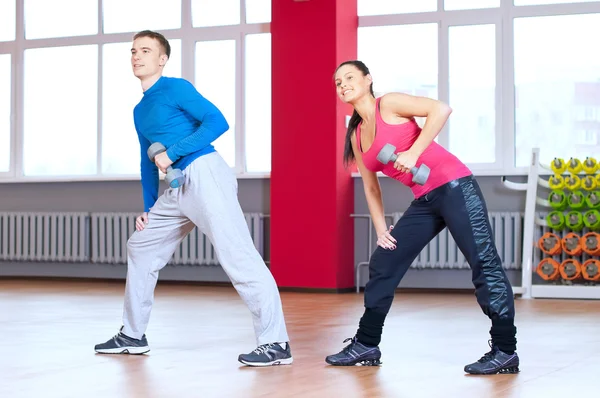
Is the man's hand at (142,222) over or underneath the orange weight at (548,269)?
over

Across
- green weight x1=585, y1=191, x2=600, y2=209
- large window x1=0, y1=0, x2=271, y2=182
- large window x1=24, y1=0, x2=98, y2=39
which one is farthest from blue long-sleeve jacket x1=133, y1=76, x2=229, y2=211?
large window x1=24, y1=0, x2=98, y2=39

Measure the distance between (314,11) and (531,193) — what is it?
2461 mm

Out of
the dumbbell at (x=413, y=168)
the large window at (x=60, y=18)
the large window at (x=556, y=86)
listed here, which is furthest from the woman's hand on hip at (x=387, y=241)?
the large window at (x=60, y=18)

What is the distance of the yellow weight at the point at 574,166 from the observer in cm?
772

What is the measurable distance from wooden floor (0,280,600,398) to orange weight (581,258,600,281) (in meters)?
0.47

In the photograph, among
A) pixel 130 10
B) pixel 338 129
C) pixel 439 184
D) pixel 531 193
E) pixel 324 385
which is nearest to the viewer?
pixel 324 385

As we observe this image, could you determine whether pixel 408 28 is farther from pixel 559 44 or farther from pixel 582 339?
pixel 582 339

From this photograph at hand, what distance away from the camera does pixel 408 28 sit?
891cm

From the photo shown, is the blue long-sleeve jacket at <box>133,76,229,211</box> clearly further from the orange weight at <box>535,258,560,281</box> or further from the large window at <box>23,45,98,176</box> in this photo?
the large window at <box>23,45,98,176</box>

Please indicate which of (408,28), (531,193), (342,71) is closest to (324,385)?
(342,71)

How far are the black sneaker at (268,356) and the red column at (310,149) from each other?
4717 mm

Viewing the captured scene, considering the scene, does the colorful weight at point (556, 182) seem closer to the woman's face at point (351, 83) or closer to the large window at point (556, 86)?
the large window at point (556, 86)

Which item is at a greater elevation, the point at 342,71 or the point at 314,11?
the point at 314,11

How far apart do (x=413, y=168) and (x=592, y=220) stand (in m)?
4.80
